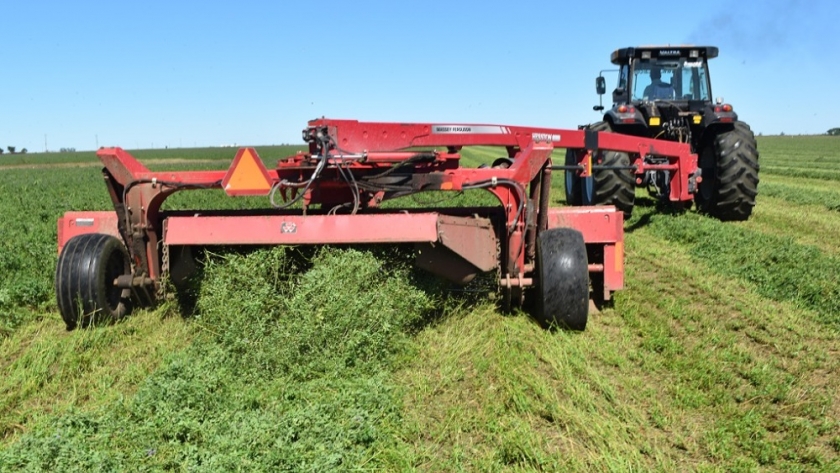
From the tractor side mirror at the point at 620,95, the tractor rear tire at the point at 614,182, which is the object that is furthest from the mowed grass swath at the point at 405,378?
the tractor side mirror at the point at 620,95

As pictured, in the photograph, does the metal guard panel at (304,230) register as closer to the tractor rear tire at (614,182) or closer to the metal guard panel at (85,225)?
the metal guard panel at (85,225)

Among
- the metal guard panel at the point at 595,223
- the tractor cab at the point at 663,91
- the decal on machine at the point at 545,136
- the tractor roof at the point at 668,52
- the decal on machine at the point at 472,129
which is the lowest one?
the metal guard panel at the point at 595,223

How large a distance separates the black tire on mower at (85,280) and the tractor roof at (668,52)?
7596mm

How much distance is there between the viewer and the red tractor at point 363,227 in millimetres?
4238

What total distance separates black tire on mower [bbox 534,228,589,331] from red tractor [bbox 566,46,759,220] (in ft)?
12.3

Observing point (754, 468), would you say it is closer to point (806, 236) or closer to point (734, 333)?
point (734, 333)

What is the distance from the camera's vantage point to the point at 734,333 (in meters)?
4.70

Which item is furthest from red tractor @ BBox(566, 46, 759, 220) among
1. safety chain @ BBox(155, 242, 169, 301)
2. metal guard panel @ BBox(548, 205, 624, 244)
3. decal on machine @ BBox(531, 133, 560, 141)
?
safety chain @ BBox(155, 242, 169, 301)

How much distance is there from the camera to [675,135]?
9.73 meters

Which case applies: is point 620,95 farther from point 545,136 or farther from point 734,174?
point 545,136

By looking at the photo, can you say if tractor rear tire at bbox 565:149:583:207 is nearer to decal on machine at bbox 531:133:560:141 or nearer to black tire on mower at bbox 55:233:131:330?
decal on machine at bbox 531:133:560:141

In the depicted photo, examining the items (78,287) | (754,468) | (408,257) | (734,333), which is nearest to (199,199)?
(78,287)

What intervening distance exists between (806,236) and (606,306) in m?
4.06

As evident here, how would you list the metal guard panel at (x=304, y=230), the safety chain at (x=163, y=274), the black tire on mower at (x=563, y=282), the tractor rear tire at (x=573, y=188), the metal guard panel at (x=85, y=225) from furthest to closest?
1. the tractor rear tire at (x=573, y=188)
2. the metal guard panel at (x=85, y=225)
3. the safety chain at (x=163, y=274)
4. the black tire on mower at (x=563, y=282)
5. the metal guard panel at (x=304, y=230)
